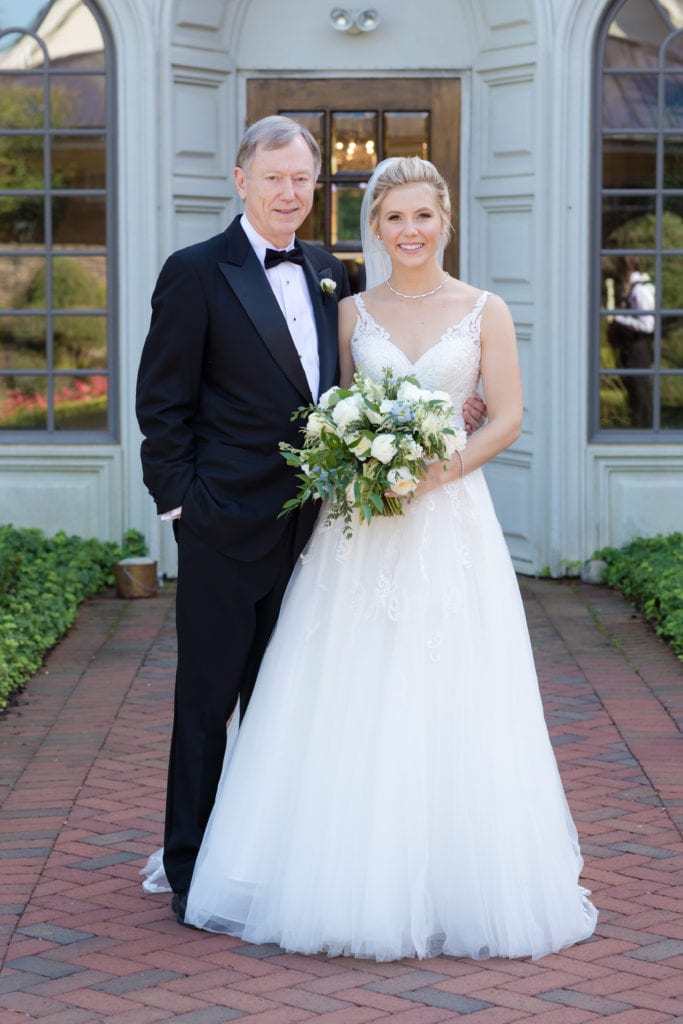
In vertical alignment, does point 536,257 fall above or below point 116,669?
above

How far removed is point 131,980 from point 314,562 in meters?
1.12

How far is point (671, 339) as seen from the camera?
875 cm

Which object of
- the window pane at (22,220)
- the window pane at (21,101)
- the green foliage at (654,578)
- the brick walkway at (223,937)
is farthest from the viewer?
the window pane at (22,220)

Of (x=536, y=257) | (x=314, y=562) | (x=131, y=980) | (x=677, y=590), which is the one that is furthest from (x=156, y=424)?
(x=536, y=257)

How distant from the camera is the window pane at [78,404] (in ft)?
28.6

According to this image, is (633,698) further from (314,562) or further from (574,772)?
Answer: (314,562)

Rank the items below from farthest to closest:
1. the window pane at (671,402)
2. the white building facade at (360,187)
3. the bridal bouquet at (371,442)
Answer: the window pane at (671,402) → the white building facade at (360,187) → the bridal bouquet at (371,442)

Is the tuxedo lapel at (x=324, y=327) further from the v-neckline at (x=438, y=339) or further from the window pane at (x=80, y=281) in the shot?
the window pane at (x=80, y=281)

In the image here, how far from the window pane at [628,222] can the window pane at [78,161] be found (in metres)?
2.74

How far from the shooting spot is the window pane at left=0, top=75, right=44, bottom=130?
8539mm

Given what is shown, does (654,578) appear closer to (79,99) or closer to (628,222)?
(628,222)

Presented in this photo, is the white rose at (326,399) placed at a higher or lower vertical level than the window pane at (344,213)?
lower

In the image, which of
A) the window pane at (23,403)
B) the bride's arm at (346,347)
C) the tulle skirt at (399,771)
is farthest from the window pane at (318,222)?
the tulle skirt at (399,771)

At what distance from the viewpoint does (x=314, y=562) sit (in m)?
4.10
